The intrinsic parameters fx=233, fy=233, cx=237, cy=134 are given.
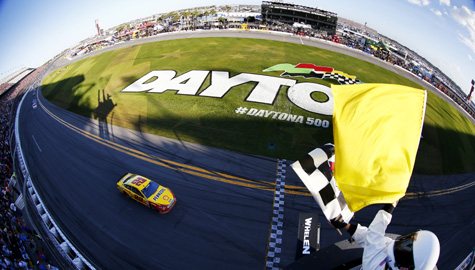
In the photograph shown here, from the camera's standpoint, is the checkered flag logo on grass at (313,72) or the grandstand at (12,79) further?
the grandstand at (12,79)

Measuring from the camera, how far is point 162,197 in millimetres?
12984

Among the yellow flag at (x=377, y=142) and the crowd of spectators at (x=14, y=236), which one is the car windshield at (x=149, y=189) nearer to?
the crowd of spectators at (x=14, y=236)

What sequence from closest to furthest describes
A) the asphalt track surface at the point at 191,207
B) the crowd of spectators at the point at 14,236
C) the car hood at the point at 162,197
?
the asphalt track surface at the point at 191,207 < the crowd of spectators at the point at 14,236 < the car hood at the point at 162,197

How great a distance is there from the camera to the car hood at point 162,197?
1280 cm

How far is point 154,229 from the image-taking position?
40.3 ft

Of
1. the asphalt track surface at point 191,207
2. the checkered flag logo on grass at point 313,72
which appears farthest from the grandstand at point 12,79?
the checkered flag logo on grass at point 313,72

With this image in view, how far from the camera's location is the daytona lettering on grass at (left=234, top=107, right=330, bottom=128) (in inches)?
752

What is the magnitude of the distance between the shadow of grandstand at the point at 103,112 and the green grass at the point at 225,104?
134 mm

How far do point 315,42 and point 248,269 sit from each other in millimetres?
38197

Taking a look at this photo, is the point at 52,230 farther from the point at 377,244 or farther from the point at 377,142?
the point at 377,142

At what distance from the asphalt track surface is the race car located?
0.51 m

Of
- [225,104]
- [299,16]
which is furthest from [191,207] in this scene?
[299,16]

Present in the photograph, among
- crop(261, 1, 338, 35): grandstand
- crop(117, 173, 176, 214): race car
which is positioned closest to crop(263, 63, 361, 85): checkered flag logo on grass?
crop(117, 173, 176, 214): race car

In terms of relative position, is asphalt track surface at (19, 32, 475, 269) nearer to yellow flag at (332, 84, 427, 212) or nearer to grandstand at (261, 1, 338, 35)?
yellow flag at (332, 84, 427, 212)
